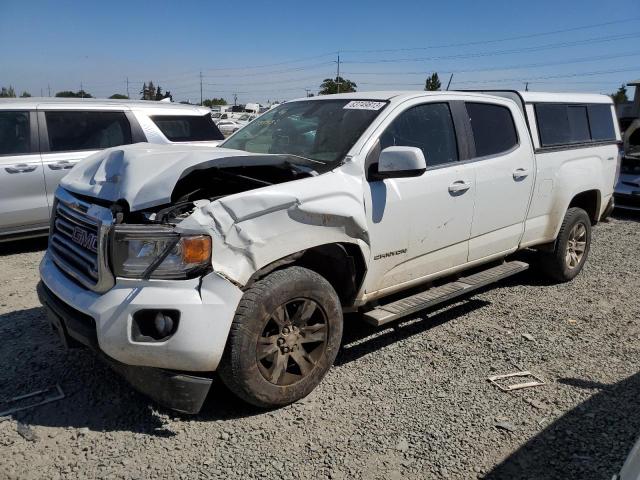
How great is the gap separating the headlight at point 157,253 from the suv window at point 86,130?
4.50m

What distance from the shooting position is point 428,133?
404cm

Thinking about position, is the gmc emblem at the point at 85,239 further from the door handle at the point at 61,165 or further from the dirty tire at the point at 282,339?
the door handle at the point at 61,165

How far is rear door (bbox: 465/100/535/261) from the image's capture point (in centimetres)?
432

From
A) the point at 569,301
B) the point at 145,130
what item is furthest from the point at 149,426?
the point at 145,130

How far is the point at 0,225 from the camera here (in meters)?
6.13

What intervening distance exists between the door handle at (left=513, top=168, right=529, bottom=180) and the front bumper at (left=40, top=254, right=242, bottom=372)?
2.93m

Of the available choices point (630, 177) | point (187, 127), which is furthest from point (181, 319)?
point (630, 177)

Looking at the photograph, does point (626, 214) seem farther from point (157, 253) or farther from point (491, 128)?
point (157, 253)

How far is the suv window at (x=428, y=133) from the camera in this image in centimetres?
381

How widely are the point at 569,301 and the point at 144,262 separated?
4.21m

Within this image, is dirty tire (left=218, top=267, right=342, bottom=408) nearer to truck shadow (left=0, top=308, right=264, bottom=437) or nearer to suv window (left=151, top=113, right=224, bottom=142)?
truck shadow (left=0, top=308, right=264, bottom=437)

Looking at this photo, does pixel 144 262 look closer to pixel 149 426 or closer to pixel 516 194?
pixel 149 426

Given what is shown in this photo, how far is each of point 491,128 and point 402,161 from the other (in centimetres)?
162

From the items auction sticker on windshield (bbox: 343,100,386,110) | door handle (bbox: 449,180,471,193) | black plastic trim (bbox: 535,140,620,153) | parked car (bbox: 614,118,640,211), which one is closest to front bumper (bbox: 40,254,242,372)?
auction sticker on windshield (bbox: 343,100,386,110)
